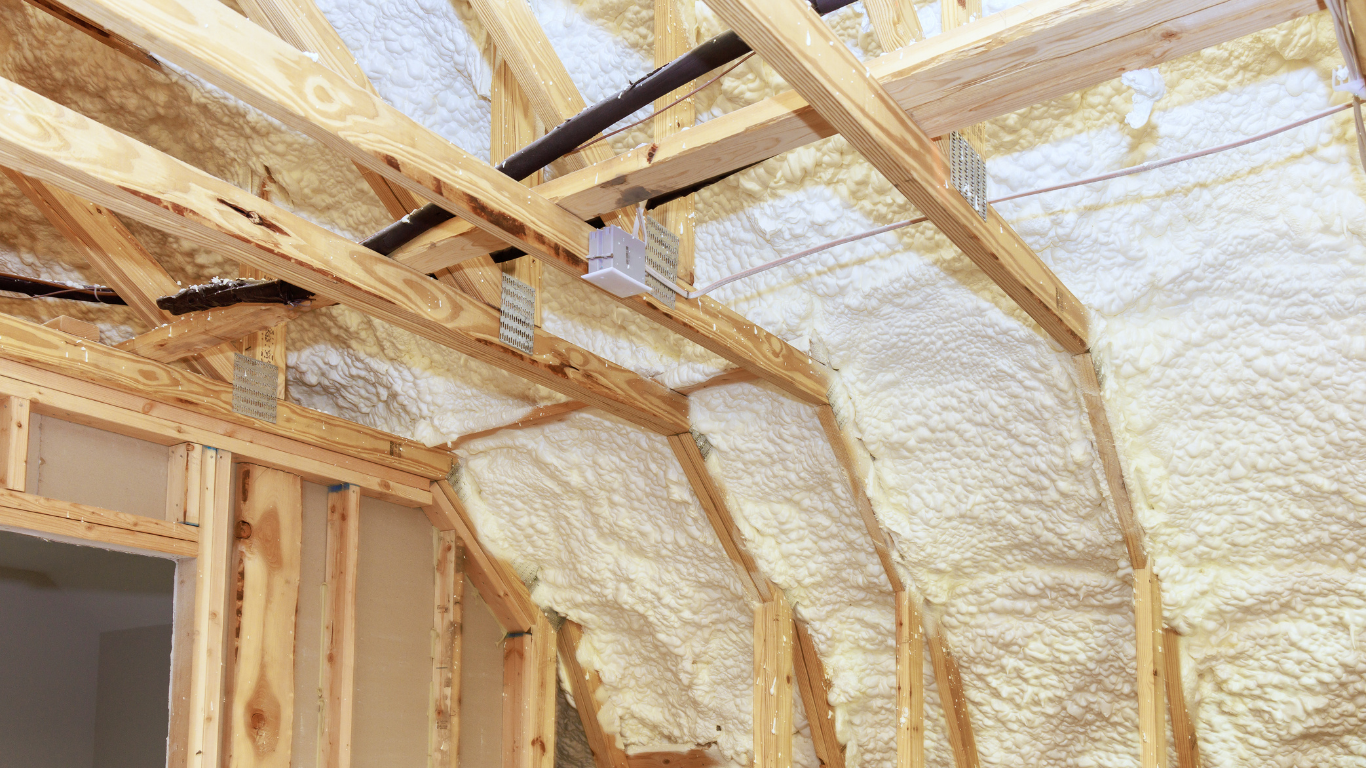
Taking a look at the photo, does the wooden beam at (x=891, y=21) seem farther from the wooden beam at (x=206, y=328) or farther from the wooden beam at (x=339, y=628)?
the wooden beam at (x=339, y=628)

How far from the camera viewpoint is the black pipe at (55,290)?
3.45 metres

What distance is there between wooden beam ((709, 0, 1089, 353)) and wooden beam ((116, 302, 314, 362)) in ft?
5.21

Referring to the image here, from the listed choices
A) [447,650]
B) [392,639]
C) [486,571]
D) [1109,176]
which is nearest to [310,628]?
[392,639]

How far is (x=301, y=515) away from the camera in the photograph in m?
3.72

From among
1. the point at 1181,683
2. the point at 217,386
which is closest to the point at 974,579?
the point at 1181,683

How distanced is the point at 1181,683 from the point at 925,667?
2.66 ft

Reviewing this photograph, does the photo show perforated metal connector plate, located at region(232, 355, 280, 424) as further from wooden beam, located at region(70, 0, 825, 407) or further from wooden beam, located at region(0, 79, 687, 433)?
wooden beam, located at region(70, 0, 825, 407)

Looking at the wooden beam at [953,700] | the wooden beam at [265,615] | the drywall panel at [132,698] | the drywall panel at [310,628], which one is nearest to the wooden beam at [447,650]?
the drywall panel at [310,628]

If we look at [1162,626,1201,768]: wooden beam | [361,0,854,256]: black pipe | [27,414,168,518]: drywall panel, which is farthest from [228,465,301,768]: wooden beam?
[1162,626,1201,768]: wooden beam

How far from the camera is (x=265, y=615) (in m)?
3.52

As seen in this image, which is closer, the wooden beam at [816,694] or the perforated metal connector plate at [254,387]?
the perforated metal connector plate at [254,387]

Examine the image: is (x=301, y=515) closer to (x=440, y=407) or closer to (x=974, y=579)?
(x=440, y=407)

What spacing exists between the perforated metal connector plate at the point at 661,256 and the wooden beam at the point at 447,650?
1.98 meters

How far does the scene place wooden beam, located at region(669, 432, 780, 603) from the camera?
147 inches
